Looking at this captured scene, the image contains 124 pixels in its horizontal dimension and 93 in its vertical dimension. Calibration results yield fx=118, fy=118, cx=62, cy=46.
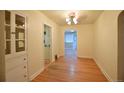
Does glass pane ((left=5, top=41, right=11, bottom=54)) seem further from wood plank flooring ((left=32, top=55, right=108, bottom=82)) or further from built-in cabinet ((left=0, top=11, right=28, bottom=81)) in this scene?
wood plank flooring ((left=32, top=55, right=108, bottom=82))

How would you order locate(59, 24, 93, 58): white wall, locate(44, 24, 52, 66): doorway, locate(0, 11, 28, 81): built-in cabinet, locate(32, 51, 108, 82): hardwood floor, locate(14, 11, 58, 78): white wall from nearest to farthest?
locate(0, 11, 28, 81): built-in cabinet < locate(14, 11, 58, 78): white wall < locate(32, 51, 108, 82): hardwood floor < locate(44, 24, 52, 66): doorway < locate(59, 24, 93, 58): white wall

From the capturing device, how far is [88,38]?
308 inches

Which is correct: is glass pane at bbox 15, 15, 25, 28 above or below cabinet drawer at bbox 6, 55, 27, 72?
above

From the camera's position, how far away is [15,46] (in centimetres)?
Answer: 278

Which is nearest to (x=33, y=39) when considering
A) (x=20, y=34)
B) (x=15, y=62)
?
(x=20, y=34)

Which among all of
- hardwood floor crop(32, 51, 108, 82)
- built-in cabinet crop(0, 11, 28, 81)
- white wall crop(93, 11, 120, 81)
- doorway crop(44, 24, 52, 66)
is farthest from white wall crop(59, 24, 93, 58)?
built-in cabinet crop(0, 11, 28, 81)

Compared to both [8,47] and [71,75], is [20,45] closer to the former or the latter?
[8,47]

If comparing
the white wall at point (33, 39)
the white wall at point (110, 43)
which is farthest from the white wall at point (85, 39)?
the white wall at point (33, 39)

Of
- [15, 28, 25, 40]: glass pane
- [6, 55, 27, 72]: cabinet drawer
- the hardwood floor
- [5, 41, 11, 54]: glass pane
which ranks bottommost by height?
the hardwood floor

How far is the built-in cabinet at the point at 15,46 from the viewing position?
8.15 ft

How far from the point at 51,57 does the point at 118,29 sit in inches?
166

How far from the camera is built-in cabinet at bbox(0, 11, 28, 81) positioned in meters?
2.48
